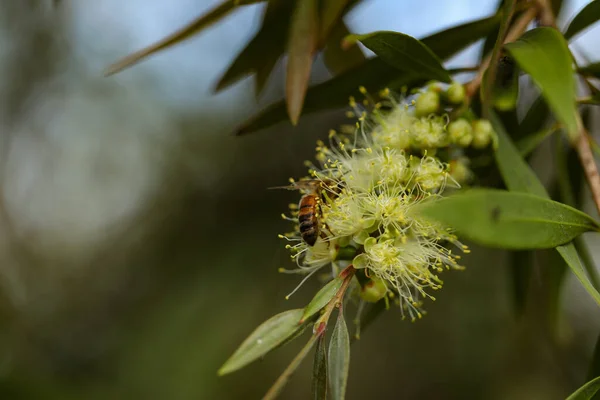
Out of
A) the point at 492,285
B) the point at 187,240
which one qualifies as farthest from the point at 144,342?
the point at 492,285

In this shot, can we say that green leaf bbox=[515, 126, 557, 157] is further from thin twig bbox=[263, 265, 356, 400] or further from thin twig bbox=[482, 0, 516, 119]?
thin twig bbox=[263, 265, 356, 400]

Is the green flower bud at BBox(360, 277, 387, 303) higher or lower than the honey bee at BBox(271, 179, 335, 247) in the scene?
lower

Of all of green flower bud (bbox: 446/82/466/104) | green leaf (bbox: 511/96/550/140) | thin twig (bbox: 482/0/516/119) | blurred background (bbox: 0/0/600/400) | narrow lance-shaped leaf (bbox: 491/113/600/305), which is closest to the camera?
thin twig (bbox: 482/0/516/119)

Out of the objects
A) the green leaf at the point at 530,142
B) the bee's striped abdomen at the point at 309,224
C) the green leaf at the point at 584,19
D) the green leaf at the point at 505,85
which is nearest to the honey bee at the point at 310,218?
the bee's striped abdomen at the point at 309,224

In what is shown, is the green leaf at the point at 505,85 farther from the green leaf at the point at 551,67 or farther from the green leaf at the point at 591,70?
the green leaf at the point at 591,70

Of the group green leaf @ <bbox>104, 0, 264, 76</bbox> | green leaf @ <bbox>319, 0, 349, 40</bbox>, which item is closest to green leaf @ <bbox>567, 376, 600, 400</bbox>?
green leaf @ <bbox>319, 0, 349, 40</bbox>

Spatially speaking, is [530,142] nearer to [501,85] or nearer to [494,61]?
[501,85]
